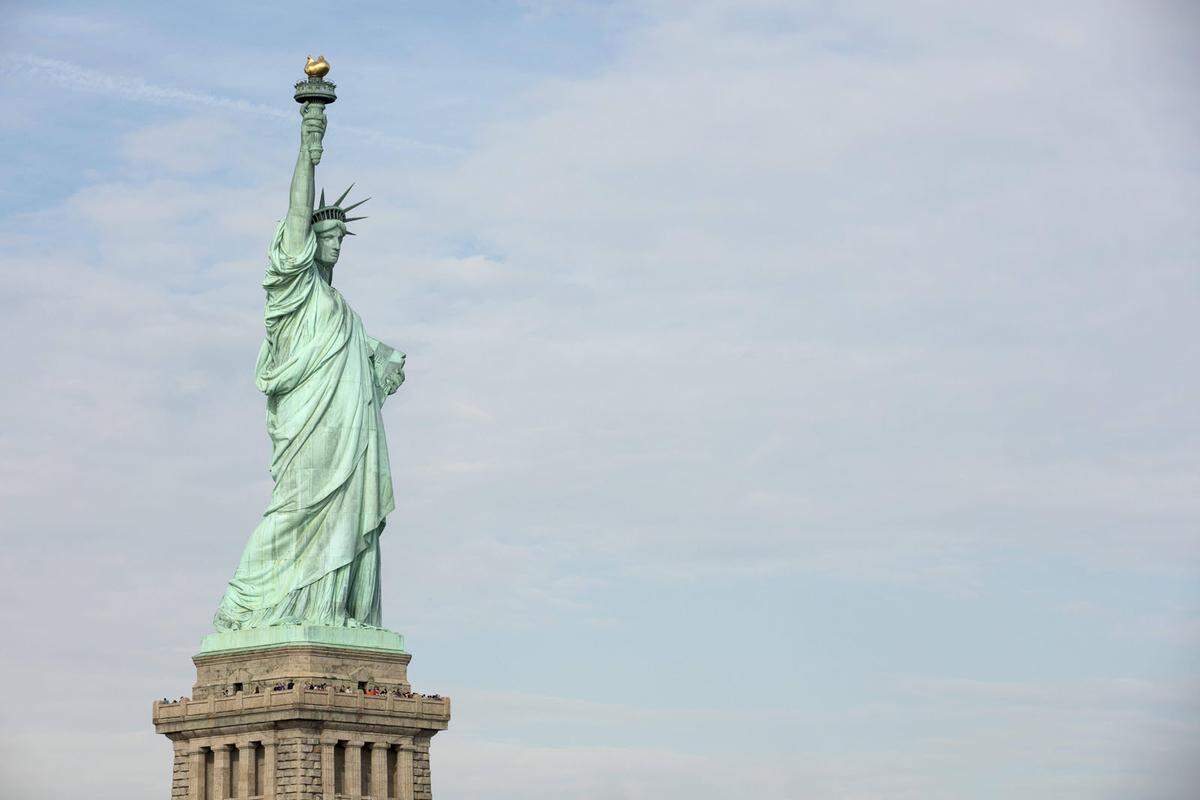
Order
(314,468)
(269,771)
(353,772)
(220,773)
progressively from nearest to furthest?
(269,771)
(353,772)
(220,773)
(314,468)

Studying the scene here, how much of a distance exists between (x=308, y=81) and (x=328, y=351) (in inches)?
307

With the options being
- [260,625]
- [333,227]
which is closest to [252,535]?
[260,625]

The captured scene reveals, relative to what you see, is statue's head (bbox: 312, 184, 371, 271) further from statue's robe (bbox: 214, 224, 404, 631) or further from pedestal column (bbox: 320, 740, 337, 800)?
pedestal column (bbox: 320, 740, 337, 800)

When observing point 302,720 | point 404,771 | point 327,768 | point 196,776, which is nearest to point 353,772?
point 327,768

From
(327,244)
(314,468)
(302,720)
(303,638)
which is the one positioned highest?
(327,244)

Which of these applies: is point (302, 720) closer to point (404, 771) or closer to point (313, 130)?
point (404, 771)

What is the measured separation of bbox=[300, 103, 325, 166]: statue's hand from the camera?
100000mm

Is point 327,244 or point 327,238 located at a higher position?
point 327,238

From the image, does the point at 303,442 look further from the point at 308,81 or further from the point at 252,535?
the point at 308,81

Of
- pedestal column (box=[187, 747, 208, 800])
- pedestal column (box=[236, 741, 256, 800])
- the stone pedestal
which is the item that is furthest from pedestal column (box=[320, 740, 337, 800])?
pedestal column (box=[187, 747, 208, 800])

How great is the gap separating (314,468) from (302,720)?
7.48 m

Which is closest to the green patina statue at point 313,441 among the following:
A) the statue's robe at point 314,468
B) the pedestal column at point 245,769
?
the statue's robe at point 314,468

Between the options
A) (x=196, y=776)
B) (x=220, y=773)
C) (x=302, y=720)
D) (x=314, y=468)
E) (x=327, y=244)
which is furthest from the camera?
(x=327, y=244)

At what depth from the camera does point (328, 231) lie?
100812 mm
